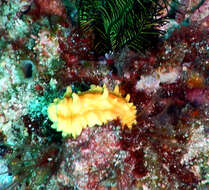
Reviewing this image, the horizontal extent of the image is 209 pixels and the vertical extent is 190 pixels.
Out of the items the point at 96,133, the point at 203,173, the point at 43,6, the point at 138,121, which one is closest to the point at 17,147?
the point at 96,133

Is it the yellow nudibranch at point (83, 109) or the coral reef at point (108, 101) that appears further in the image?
the coral reef at point (108, 101)

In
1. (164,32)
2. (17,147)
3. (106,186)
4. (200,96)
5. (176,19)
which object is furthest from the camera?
(17,147)

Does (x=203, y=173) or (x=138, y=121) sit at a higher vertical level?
(x=138, y=121)

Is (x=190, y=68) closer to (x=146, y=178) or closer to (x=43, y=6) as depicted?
(x=146, y=178)

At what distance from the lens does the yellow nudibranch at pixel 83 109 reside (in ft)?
7.29

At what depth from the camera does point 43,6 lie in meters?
3.46

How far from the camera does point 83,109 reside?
227cm

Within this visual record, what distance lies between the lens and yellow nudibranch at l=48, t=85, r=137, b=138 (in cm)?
222

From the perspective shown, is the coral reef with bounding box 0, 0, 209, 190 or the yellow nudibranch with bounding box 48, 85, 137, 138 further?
the coral reef with bounding box 0, 0, 209, 190

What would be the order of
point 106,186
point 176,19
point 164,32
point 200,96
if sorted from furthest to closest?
point 176,19 → point 164,32 → point 200,96 → point 106,186

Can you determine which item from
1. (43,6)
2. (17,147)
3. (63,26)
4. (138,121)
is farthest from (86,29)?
(17,147)

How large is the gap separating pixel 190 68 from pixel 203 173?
4.58ft

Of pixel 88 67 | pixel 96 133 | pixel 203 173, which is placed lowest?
pixel 203 173

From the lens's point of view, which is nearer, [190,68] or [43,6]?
[190,68]
